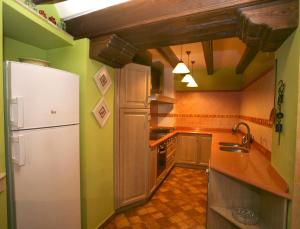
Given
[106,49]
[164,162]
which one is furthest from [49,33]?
[164,162]

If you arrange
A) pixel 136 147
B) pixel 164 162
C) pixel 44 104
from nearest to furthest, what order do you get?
pixel 44 104 < pixel 136 147 < pixel 164 162

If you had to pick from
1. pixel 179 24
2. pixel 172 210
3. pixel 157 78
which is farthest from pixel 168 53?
pixel 172 210

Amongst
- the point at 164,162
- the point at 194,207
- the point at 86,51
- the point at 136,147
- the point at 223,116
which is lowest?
the point at 194,207

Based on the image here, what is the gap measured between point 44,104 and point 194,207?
2345mm

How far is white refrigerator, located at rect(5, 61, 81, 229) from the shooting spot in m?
1.15

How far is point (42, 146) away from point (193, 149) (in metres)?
3.47

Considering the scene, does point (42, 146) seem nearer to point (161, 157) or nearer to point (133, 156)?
point (133, 156)

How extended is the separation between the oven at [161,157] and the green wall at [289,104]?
1851 mm

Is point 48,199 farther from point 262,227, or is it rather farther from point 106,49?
point 262,227

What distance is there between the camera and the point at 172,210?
2.43m

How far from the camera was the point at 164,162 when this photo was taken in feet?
10.8

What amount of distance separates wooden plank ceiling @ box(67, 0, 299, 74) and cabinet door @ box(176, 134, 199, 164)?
278 centimetres

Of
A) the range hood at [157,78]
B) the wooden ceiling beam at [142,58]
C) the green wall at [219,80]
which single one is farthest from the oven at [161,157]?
the green wall at [219,80]

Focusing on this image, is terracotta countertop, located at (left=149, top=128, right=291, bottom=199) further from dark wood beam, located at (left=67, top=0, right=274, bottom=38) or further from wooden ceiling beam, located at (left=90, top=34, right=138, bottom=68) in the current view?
wooden ceiling beam, located at (left=90, top=34, right=138, bottom=68)
